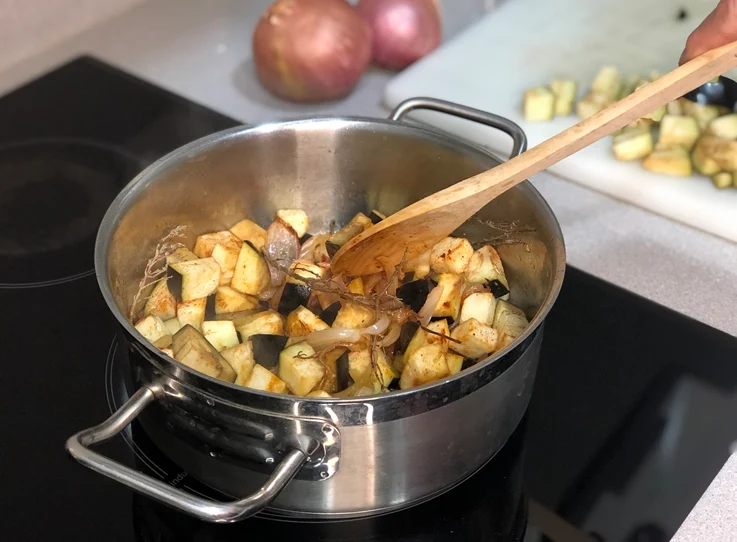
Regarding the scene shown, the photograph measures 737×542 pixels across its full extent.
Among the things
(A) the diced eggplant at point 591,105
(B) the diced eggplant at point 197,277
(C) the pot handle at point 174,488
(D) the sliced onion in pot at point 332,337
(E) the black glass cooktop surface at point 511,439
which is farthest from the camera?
(A) the diced eggplant at point 591,105

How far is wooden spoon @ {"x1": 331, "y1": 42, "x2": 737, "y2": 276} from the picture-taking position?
30.1 inches

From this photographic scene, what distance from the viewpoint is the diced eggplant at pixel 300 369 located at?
803 mm

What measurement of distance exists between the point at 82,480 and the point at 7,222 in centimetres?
46

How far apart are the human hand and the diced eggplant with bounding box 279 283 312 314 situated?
52 centimetres

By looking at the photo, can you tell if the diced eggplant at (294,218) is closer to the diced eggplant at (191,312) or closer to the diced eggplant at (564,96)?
the diced eggplant at (191,312)

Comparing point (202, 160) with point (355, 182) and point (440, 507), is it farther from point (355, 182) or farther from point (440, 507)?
point (440, 507)

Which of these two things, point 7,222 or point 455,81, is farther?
point 455,81

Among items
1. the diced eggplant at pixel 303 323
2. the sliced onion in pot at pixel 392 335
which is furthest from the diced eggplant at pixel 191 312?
the sliced onion in pot at pixel 392 335

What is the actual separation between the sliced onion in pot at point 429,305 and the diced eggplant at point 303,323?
4.1 inches

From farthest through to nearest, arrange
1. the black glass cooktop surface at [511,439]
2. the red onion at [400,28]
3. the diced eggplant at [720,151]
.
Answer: the red onion at [400,28], the diced eggplant at [720,151], the black glass cooktop surface at [511,439]

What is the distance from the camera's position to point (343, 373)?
83cm

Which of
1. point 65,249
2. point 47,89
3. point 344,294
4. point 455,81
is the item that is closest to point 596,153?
point 455,81

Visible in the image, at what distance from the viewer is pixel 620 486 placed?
77 cm

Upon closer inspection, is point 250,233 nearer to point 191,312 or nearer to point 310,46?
point 191,312
